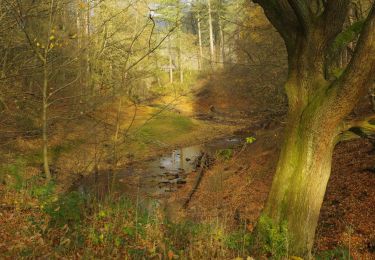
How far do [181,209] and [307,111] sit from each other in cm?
696

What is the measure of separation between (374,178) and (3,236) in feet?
28.7

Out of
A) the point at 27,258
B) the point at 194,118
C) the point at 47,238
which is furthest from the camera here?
the point at 194,118

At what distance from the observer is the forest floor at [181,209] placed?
184 inches

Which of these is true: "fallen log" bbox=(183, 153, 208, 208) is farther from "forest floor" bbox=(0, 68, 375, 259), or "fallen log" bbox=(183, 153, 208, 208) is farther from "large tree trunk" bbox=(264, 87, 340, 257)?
"large tree trunk" bbox=(264, 87, 340, 257)

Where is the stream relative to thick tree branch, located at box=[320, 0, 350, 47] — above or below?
below

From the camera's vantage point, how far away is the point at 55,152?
55.5 ft

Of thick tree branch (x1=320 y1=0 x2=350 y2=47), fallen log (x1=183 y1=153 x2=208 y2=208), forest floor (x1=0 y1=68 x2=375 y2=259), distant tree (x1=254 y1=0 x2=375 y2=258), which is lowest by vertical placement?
fallen log (x1=183 y1=153 x2=208 y2=208)

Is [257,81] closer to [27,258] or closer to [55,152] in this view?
[55,152]

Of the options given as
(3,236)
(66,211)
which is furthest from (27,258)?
(66,211)

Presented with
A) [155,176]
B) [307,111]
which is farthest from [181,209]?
[307,111]

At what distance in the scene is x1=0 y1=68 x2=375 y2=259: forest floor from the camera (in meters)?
4.68

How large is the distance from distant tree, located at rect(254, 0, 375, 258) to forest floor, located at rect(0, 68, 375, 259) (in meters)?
0.80

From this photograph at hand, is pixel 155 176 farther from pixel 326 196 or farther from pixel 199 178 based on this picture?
pixel 326 196

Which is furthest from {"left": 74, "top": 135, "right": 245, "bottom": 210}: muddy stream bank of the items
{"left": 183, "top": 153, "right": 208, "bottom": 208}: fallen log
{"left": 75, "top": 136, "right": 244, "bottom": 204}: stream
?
{"left": 183, "top": 153, "right": 208, "bottom": 208}: fallen log
